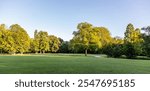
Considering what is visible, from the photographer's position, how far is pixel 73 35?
8362 centimetres

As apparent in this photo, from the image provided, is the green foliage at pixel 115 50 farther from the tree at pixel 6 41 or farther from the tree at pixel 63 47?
the tree at pixel 63 47

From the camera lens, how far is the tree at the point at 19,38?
85.4 meters

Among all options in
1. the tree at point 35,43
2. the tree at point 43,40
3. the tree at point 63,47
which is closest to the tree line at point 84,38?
the tree at point 35,43

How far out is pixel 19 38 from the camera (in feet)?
280

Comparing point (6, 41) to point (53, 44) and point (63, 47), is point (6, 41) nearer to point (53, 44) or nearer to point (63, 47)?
point (53, 44)

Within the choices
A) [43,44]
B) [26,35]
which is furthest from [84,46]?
[43,44]

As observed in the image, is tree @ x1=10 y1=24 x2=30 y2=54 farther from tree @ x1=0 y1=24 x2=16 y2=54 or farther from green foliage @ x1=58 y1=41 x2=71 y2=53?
green foliage @ x1=58 y1=41 x2=71 y2=53

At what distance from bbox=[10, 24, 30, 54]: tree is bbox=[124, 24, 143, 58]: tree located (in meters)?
25.0

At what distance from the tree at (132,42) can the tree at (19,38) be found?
2498 cm

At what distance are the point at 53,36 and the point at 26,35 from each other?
70.2 feet

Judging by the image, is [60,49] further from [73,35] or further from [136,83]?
[136,83]

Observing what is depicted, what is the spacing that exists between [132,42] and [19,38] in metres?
29.3

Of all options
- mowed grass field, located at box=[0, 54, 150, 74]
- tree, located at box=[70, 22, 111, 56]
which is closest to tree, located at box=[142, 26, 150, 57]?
tree, located at box=[70, 22, 111, 56]

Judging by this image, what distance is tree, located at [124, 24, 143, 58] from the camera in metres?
63.4
